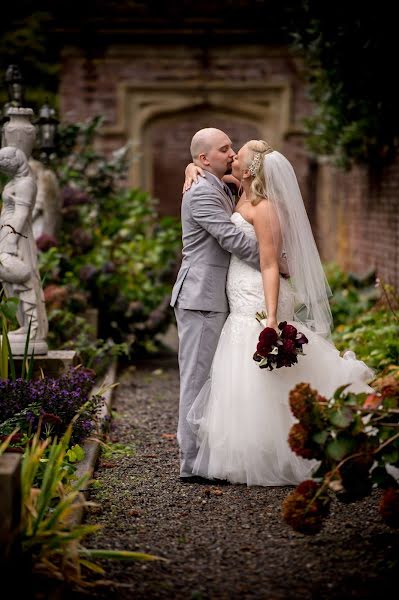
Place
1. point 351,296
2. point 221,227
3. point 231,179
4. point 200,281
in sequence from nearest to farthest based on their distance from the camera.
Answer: point 221,227, point 200,281, point 231,179, point 351,296

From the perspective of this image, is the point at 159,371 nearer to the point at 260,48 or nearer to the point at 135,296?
the point at 135,296

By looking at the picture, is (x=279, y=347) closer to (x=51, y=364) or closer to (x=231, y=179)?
(x=231, y=179)

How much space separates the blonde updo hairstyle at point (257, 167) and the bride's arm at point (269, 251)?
0.05 metres

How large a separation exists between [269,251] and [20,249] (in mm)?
1871

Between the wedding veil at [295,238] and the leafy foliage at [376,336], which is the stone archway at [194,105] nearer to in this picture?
the leafy foliage at [376,336]

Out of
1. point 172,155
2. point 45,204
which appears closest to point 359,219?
point 45,204

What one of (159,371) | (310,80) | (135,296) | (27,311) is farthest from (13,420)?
(310,80)

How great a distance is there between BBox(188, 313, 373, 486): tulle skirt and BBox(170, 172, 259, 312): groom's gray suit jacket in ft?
0.99

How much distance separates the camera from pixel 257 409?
16.5 feet

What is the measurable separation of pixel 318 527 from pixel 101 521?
113 centimetres

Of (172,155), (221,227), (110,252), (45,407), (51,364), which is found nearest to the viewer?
(221,227)

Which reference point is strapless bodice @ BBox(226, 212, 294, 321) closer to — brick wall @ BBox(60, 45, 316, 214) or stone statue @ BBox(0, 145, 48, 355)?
stone statue @ BBox(0, 145, 48, 355)

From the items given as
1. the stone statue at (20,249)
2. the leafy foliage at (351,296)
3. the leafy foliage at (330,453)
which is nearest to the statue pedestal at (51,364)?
the stone statue at (20,249)

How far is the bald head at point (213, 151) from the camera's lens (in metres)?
5.33
